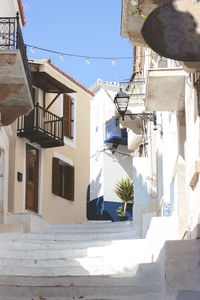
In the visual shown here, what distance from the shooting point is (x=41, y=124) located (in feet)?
75.3

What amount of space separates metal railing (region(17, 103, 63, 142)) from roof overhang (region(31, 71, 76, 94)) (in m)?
0.87

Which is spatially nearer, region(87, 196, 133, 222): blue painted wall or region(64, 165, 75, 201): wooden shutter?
region(64, 165, 75, 201): wooden shutter

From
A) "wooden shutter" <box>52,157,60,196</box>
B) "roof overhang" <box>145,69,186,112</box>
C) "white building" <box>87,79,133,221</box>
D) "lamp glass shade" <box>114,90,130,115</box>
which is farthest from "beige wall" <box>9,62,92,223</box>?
"roof overhang" <box>145,69,186,112</box>

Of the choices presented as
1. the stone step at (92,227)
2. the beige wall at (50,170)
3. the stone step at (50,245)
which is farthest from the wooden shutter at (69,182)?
the stone step at (50,245)

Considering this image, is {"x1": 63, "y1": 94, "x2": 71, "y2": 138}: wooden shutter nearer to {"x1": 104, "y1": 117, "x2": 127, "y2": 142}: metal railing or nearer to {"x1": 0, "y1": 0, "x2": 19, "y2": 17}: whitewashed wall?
{"x1": 0, "y1": 0, "x2": 19, "y2": 17}: whitewashed wall

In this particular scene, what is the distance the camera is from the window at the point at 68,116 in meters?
25.4

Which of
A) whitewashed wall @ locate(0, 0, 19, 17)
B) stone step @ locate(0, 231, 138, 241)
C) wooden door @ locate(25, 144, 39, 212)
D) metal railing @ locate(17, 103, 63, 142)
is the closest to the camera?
stone step @ locate(0, 231, 138, 241)

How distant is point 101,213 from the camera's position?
111 feet

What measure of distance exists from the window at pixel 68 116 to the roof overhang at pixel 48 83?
1.77 m

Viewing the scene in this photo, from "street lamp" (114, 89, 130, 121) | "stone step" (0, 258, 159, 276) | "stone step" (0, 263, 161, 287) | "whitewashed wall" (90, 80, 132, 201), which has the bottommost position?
"whitewashed wall" (90, 80, 132, 201)

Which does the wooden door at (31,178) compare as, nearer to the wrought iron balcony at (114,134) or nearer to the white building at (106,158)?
the white building at (106,158)

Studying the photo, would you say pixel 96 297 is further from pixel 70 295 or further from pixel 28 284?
pixel 28 284

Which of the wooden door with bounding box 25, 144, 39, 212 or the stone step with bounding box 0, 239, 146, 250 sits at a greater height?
the stone step with bounding box 0, 239, 146, 250

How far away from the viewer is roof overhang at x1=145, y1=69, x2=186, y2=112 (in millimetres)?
12055
